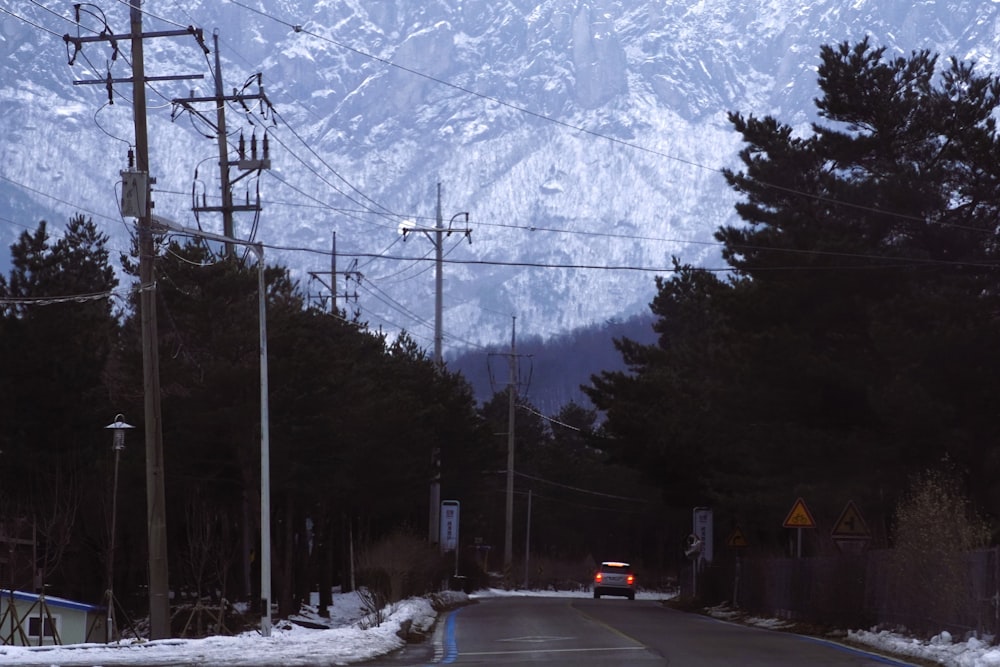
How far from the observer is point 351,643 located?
24016 millimetres

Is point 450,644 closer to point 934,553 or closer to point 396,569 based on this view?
point 934,553

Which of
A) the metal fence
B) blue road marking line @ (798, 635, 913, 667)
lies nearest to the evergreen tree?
the metal fence

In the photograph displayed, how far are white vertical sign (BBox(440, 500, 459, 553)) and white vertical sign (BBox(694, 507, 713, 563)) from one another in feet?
37.5

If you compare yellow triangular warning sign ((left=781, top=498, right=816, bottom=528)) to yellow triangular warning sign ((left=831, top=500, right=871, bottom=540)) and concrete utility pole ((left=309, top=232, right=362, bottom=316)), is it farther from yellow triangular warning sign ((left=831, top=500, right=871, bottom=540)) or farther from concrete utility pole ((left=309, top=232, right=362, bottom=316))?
concrete utility pole ((left=309, top=232, right=362, bottom=316))

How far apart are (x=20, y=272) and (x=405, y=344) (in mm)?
23668

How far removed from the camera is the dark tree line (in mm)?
33094

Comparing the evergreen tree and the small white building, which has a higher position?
the evergreen tree

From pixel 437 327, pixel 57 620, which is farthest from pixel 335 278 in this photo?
pixel 57 620

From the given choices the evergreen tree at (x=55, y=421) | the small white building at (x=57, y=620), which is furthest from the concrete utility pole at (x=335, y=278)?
the small white building at (x=57, y=620)

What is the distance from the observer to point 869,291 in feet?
116

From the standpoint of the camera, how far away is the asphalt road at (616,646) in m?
22.1

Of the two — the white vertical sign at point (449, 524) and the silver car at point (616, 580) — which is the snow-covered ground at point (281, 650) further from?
the silver car at point (616, 580)

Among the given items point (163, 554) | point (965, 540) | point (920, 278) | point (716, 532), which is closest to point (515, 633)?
point (163, 554)

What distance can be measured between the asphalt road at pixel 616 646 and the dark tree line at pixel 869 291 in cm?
485
